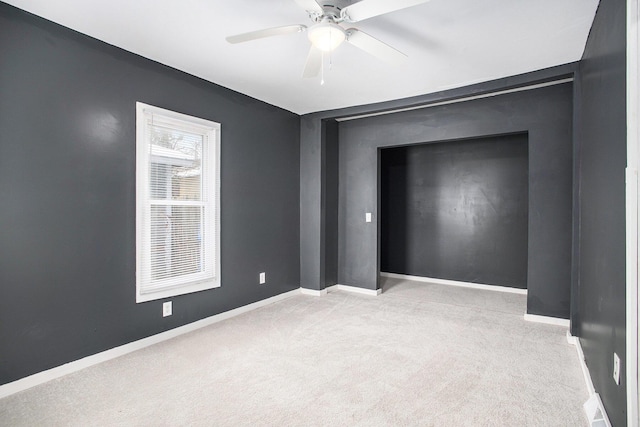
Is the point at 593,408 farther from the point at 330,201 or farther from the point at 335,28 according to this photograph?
the point at 330,201

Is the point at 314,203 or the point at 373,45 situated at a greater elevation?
the point at 373,45

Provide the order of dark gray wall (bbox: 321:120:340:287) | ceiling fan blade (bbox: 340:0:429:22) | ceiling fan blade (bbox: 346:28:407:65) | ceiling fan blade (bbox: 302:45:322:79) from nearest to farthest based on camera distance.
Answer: ceiling fan blade (bbox: 340:0:429:22)
ceiling fan blade (bbox: 346:28:407:65)
ceiling fan blade (bbox: 302:45:322:79)
dark gray wall (bbox: 321:120:340:287)

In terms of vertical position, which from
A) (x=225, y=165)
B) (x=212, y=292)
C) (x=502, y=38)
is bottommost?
(x=212, y=292)

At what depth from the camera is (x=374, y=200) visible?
4758 mm

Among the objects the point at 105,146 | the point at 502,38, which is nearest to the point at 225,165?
the point at 105,146

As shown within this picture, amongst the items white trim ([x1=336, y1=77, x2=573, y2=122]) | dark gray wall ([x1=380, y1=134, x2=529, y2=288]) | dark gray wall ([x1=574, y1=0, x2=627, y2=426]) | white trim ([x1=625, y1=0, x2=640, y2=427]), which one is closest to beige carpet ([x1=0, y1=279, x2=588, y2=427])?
dark gray wall ([x1=574, y1=0, x2=627, y2=426])

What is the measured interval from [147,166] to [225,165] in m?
0.89

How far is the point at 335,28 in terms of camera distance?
208 centimetres

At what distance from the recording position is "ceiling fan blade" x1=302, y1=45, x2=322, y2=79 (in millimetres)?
2361

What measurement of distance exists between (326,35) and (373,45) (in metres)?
0.36

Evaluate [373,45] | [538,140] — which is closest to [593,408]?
[373,45]

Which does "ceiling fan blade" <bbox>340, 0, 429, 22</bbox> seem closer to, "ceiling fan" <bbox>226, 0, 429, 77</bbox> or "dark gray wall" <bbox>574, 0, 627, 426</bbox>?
"ceiling fan" <bbox>226, 0, 429, 77</bbox>

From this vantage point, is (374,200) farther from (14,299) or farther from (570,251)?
(14,299)

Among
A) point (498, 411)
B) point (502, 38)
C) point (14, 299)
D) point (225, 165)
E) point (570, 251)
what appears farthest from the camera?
point (225, 165)
